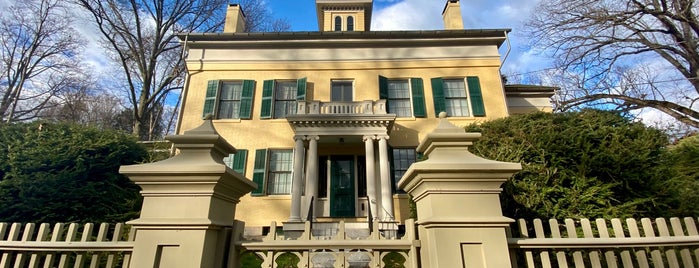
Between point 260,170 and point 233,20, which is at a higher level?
point 233,20

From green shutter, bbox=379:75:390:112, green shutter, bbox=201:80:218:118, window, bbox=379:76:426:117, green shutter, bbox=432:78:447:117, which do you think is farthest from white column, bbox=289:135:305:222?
green shutter, bbox=432:78:447:117

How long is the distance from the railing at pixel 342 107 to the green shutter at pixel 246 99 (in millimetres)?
2279

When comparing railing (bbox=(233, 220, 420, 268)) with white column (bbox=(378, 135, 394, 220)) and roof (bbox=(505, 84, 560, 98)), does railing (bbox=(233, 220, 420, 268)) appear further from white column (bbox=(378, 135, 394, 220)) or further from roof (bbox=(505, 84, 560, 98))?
roof (bbox=(505, 84, 560, 98))

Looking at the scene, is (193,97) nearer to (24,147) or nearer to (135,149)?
(135,149)

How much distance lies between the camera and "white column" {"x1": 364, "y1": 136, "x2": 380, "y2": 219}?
29.2ft

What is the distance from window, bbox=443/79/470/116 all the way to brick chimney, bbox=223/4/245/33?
9.34m

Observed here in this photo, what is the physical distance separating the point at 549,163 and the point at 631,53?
7.20 m

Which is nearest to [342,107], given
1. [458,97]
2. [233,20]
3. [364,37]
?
[364,37]

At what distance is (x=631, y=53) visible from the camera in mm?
9000

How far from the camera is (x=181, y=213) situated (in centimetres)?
188

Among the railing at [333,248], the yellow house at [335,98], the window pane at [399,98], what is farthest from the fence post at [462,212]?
the window pane at [399,98]

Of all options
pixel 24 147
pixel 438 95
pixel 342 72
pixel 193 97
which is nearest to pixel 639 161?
pixel 438 95

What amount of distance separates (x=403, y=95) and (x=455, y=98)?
2.03 m

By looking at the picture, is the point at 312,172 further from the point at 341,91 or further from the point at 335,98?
the point at 341,91
